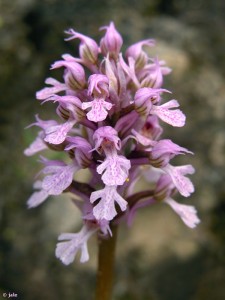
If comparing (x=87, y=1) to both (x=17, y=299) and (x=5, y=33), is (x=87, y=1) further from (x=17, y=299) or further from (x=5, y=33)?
(x=17, y=299)

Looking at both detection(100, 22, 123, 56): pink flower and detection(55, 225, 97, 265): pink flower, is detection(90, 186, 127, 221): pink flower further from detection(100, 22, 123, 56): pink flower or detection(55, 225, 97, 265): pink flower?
detection(100, 22, 123, 56): pink flower

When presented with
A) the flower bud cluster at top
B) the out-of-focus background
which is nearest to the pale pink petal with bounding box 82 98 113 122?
the flower bud cluster at top

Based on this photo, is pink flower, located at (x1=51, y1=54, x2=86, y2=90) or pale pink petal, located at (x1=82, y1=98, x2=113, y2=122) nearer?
pale pink petal, located at (x1=82, y1=98, x2=113, y2=122)

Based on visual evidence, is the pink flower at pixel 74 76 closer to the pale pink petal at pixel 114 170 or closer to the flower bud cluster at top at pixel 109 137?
the flower bud cluster at top at pixel 109 137

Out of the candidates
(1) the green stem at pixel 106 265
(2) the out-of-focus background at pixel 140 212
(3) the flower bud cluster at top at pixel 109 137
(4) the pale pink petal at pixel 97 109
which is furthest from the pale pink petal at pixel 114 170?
(2) the out-of-focus background at pixel 140 212

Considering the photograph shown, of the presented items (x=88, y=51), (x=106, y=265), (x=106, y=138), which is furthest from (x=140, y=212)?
(x=106, y=138)

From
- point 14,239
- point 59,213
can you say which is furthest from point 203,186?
point 14,239
